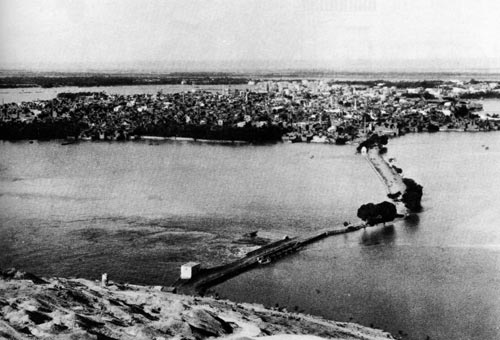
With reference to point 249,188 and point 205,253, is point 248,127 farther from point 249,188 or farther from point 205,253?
point 205,253

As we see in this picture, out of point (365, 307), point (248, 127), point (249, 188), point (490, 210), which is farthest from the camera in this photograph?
point (248, 127)

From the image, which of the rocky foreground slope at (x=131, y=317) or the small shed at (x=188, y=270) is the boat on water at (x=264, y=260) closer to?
the small shed at (x=188, y=270)

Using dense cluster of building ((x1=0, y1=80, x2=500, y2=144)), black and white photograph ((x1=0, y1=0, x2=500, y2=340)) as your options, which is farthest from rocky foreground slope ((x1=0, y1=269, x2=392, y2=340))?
dense cluster of building ((x1=0, y1=80, x2=500, y2=144))

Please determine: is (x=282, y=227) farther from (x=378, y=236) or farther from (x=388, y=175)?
(x=388, y=175)

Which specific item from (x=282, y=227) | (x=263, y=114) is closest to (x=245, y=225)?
(x=282, y=227)

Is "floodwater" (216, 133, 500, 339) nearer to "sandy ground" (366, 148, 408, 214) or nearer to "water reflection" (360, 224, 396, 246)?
"water reflection" (360, 224, 396, 246)

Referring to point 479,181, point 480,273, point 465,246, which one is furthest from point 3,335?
point 479,181
